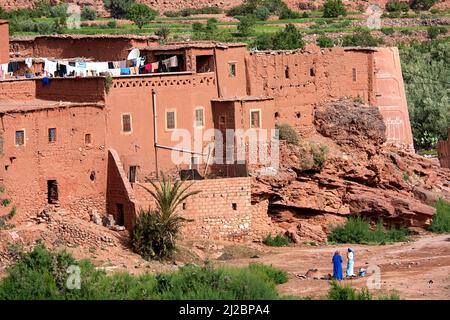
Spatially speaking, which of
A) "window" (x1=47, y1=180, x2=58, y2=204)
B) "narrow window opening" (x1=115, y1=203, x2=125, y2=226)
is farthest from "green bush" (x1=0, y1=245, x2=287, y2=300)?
"narrow window opening" (x1=115, y1=203, x2=125, y2=226)

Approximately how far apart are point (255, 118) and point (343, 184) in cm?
365

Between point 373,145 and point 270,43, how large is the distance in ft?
58.1

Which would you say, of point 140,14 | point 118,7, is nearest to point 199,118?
point 140,14

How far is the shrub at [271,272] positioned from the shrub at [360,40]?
102ft

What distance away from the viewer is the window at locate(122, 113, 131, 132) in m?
47.4

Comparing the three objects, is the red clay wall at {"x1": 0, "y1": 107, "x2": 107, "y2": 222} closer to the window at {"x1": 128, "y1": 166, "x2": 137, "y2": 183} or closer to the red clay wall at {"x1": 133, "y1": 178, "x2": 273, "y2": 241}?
the window at {"x1": 128, "y1": 166, "x2": 137, "y2": 183}

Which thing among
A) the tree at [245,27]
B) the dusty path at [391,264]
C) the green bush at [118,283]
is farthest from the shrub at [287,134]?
the tree at [245,27]

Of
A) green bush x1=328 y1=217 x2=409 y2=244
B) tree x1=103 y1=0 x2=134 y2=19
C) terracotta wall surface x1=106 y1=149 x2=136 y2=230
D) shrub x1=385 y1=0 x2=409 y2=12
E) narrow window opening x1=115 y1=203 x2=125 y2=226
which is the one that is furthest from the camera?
shrub x1=385 y1=0 x2=409 y2=12

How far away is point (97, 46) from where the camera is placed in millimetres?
52156

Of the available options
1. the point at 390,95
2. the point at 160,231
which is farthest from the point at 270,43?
the point at 160,231

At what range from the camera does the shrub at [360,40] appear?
7581cm

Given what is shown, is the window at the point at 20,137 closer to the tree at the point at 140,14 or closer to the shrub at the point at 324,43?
the shrub at the point at 324,43

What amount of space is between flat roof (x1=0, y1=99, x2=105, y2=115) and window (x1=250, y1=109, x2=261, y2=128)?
14.5ft

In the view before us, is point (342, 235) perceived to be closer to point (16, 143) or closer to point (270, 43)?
point (16, 143)
